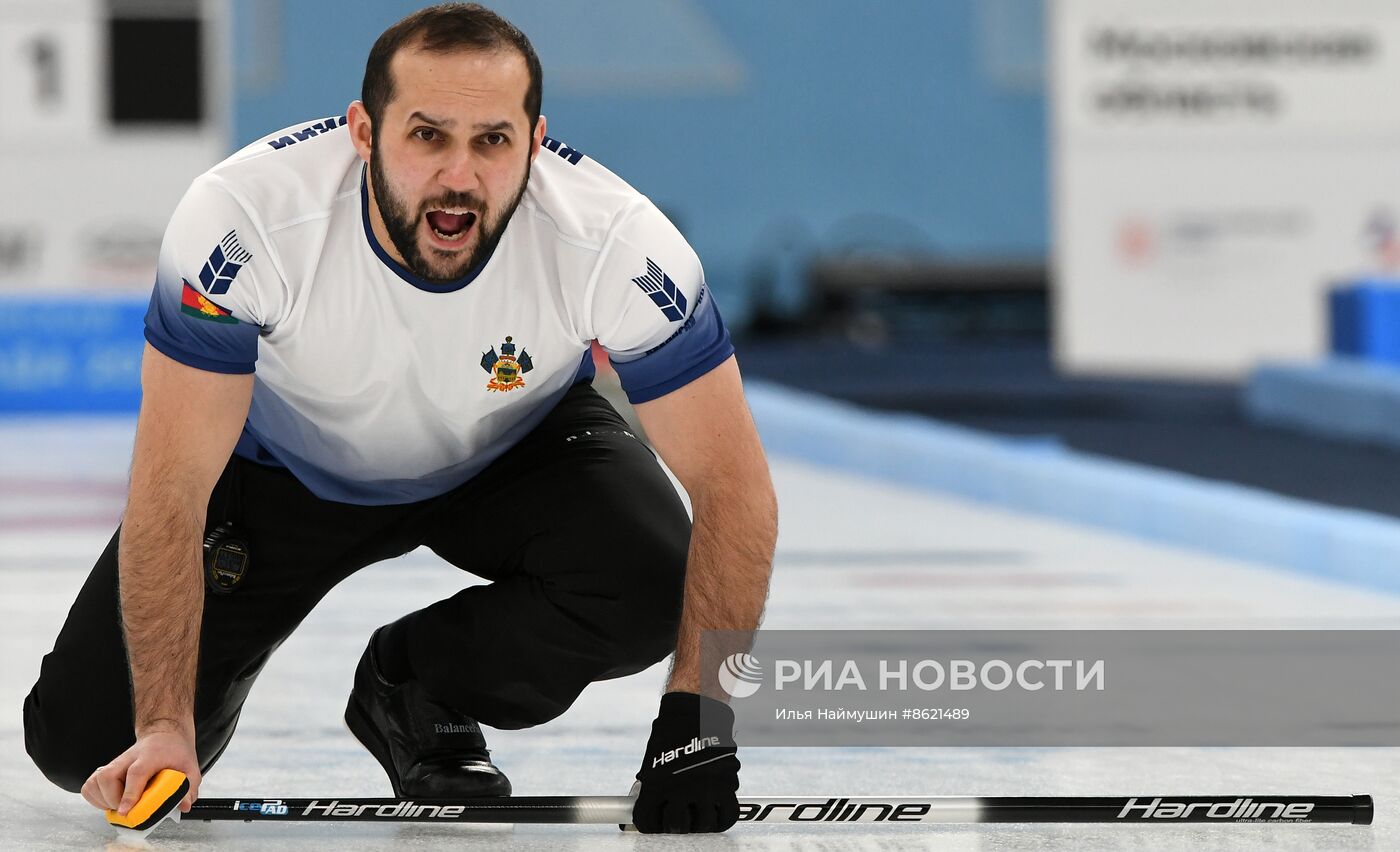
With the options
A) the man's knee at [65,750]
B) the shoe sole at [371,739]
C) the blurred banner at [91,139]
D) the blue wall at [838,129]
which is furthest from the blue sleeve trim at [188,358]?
the blue wall at [838,129]

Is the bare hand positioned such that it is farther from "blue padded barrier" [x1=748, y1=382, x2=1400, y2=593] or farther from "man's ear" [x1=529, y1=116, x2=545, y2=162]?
"blue padded barrier" [x1=748, y1=382, x2=1400, y2=593]

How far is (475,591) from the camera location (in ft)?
9.89

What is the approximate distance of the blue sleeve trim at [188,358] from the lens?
267 centimetres

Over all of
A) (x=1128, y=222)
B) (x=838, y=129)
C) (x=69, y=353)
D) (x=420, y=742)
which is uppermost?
(x=420, y=742)

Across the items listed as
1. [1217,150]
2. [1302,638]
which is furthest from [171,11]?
[1302,638]

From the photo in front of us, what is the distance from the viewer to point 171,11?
1046 cm

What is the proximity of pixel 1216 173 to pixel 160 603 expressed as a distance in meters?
8.94

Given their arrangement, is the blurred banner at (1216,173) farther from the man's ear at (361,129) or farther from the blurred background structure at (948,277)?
the man's ear at (361,129)

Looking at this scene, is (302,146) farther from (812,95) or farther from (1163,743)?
(812,95)

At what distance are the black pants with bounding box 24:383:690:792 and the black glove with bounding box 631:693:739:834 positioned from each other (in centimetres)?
22

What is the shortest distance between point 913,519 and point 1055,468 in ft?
1.62

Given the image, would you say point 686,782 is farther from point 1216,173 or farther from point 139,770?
point 1216,173

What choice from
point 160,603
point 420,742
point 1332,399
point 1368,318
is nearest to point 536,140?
point 160,603

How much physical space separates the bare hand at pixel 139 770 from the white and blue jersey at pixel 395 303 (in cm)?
45
